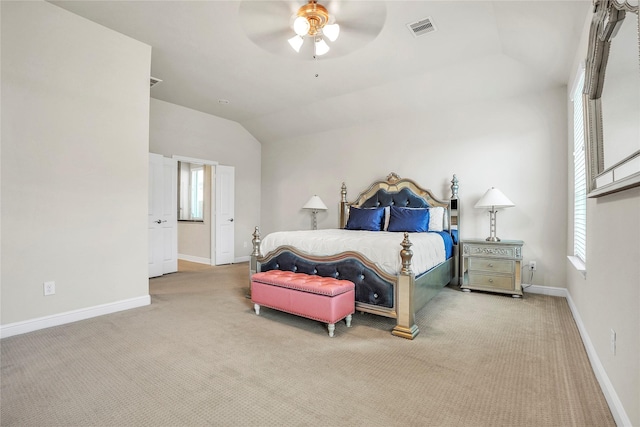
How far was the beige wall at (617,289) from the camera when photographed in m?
1.34

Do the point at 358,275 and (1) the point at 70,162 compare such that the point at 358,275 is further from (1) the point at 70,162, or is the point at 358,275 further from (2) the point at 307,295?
(1) the point at 70,162

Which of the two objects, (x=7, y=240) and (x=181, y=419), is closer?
(x=181, y=419)

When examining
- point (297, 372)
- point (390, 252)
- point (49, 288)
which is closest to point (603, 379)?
point (390, 252)

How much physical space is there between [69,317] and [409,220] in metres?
4.02

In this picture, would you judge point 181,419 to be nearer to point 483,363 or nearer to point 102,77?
point 483,363

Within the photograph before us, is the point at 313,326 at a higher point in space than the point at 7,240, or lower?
lower

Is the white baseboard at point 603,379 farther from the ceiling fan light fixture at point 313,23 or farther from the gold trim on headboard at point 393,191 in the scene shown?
the ceiling fan light fixture at point 313,23

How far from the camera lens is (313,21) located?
265 centimetres

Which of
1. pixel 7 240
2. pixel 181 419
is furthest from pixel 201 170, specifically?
pixel 181 419

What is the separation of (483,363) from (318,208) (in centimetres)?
409

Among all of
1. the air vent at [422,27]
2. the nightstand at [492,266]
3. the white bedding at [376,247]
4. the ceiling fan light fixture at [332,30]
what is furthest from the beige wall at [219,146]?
the nightstand at [492,266]

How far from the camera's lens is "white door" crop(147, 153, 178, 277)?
17.1 feet

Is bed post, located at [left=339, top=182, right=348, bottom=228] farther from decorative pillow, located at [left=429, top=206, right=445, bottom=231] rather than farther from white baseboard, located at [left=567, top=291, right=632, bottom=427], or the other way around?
Answer: white baseboard, located at [left=567, top=291, right=632, bottom=427]

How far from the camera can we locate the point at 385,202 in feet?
16.6
